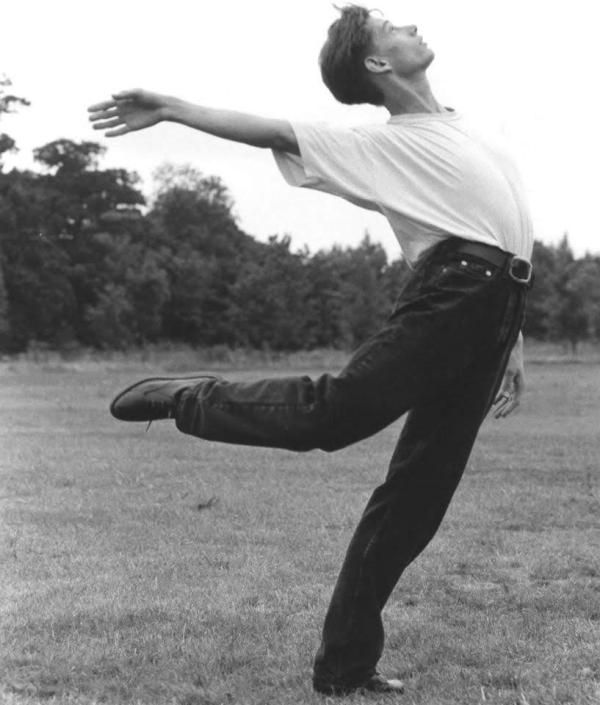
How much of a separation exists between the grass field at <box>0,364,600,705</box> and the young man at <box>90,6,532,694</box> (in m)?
0.57

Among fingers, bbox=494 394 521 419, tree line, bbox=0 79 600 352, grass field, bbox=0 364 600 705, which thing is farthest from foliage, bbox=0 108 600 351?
fingers, bbox=494 394 521 419

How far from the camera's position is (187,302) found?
78.9 meters

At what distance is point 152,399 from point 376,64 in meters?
1.40

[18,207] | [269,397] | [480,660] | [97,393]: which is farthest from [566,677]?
[18,207]

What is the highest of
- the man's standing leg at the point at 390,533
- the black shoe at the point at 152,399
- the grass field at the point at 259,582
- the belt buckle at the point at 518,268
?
the belt buckle at the point at 518,268

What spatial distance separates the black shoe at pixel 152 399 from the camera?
162 inches

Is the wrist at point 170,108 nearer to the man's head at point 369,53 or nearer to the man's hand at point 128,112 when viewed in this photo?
the man's hand at point 128,112

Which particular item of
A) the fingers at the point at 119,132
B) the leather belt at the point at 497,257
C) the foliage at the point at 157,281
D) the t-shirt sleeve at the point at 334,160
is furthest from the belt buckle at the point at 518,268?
the foliage at the point at 157,281

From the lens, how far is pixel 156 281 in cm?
7169

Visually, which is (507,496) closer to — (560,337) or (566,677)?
(566,677)

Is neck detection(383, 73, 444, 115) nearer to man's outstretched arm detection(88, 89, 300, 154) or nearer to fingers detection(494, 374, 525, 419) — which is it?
man's outstretched arm detection(88, 89, 300, 154)

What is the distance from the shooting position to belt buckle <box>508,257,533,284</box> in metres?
4.04

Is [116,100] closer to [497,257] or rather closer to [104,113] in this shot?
[104,113]

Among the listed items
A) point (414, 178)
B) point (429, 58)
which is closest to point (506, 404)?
point (414, 178)
